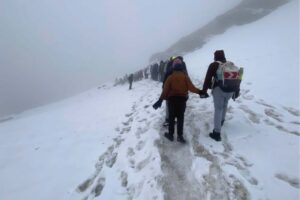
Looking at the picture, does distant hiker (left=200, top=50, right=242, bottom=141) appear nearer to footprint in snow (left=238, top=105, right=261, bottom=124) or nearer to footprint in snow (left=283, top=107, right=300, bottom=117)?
footprint in snow (left=238, top=105, right=261, bottom=124)

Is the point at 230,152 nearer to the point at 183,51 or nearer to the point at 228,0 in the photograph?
the point at 183,51

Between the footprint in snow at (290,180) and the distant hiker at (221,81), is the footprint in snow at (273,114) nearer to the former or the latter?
the distant hiker at (221,81)

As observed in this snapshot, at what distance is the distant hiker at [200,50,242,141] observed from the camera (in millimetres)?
5758

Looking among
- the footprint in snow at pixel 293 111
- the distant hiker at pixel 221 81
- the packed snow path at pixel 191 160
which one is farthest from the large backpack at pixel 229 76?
the footprint in snow at pixel 293 111

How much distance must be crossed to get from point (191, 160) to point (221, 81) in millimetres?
2255

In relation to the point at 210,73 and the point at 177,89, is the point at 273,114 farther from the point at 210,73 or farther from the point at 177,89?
the point at 177,89

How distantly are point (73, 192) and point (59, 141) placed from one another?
14.5 ft

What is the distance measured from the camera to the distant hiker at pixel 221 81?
5.76 meters

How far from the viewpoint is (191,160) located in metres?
5.60

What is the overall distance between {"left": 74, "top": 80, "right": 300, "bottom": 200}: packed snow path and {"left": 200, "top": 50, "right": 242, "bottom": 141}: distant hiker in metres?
0.92

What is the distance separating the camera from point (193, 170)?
17.0 ft

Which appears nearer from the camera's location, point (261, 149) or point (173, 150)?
point (261, 149)

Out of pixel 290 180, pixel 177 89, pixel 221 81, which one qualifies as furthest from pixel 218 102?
pixel 290 180

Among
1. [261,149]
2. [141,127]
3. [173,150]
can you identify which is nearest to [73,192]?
[173,150]
